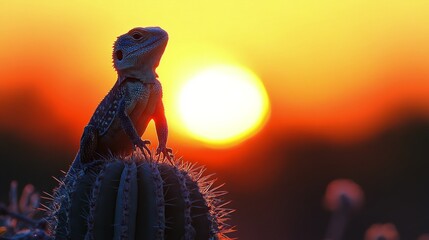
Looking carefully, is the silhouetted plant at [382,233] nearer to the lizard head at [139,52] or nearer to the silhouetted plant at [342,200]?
the silhouetted plant at [342,200]

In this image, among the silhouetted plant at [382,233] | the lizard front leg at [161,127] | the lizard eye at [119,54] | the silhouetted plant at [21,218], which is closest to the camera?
the silhouetted plant at [21,218]

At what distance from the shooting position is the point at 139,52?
379 inches

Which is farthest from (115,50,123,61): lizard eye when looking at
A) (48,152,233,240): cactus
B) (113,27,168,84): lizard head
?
(48,152,233,240): cactus

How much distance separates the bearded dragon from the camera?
954cm

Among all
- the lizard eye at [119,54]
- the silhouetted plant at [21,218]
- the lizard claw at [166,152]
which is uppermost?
the lizard eye at [119,54]

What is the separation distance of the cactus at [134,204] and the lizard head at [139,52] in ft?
4.65

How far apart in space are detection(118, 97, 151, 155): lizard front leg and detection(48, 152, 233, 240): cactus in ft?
1.78

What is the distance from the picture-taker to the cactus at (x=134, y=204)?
25.9ft

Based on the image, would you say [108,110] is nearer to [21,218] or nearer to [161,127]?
[161,127]

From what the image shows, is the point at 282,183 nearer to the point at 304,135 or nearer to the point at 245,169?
the point at 245,169

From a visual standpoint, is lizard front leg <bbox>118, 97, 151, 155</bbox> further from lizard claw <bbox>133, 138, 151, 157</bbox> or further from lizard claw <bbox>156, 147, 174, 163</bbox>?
lizard claw <bbox>156, 147, 174, 163</bbox>

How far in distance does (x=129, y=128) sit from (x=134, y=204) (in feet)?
4.86

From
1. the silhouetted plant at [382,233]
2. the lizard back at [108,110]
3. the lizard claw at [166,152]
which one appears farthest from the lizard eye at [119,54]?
the silhouetted plant at [382,233]

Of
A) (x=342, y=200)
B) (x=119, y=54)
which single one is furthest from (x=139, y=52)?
(x=342, y=200)
